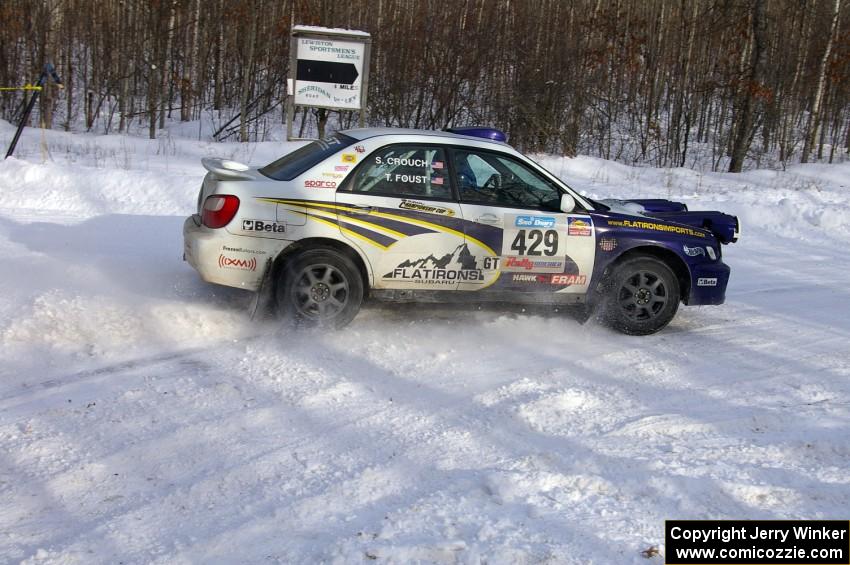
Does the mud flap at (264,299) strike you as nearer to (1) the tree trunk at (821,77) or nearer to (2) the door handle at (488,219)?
(2) the door handle at (488,219)

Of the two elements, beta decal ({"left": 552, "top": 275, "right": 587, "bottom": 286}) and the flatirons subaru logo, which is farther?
beta decal ({"left": 552, "top": 275, "right": 587, "bottom": 286})

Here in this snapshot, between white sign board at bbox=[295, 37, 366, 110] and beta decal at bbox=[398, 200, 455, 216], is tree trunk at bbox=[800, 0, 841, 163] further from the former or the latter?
beta decal at bbox=[398, 200, 455, 216]

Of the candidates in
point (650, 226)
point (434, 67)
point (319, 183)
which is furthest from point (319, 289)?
point (434, 67)

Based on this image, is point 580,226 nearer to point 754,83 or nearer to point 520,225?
point 520,225

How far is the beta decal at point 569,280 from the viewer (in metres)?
7.03

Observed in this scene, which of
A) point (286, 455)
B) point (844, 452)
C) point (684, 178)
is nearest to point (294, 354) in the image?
point (286, 455)

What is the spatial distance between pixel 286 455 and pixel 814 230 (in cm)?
1113

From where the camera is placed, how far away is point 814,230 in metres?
12.9

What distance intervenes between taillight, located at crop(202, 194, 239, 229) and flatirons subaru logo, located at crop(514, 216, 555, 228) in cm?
233

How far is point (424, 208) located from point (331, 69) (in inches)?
339

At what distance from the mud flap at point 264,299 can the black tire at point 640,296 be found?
291 cm

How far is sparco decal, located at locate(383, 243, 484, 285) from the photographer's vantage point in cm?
672

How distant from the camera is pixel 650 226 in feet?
23.6

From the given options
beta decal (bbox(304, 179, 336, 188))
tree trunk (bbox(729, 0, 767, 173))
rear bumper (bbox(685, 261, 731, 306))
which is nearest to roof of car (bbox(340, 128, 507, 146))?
beta decal (bbox(304, 179, 336, 188))
